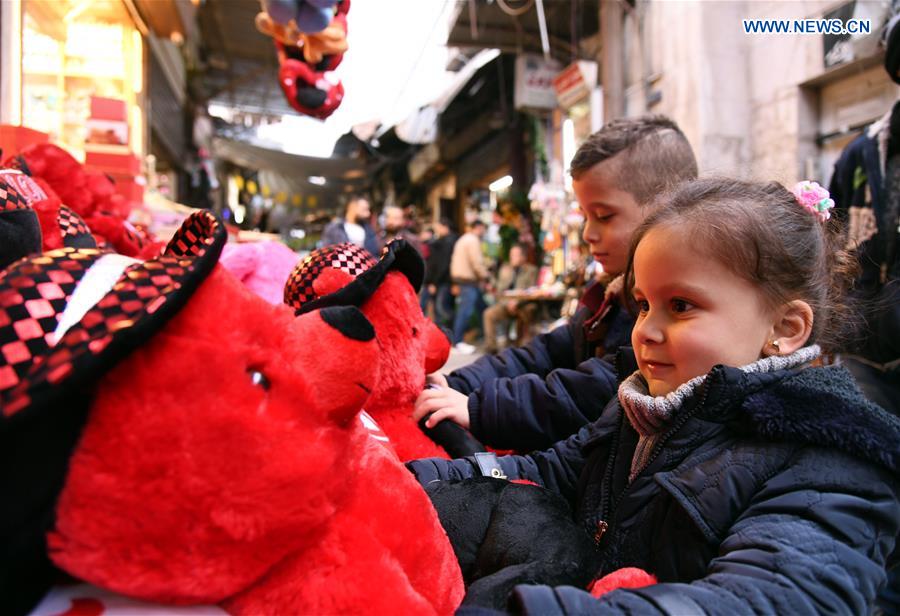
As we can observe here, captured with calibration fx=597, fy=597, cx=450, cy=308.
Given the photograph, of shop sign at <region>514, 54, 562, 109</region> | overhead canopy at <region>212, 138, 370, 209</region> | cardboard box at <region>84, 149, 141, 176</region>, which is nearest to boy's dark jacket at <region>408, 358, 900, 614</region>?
cardboard box at <region>84, 149, 141, 176</region>

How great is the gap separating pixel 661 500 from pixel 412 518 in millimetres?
399

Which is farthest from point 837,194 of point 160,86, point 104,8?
point 160,86

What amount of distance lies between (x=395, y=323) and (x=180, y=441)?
30.7 inches

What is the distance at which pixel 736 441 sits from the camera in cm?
83

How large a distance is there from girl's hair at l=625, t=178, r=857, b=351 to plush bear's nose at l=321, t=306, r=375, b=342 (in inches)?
22.0

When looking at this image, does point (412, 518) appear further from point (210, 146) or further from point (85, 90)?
point (210, 146)

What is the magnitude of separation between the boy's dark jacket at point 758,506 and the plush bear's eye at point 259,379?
330mm

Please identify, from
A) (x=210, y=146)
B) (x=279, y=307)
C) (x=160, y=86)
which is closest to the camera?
(x=279, y=307)

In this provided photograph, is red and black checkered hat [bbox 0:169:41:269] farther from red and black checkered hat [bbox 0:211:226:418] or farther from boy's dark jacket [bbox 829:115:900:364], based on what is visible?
boy's dark jacket [bbox 829:115:900:364]

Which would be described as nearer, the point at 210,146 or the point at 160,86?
the point at 160,86

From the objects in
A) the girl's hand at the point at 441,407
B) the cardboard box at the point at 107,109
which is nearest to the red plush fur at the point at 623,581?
the girl's hand at the point at 441,407

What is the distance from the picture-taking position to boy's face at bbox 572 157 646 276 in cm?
162

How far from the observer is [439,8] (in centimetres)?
626

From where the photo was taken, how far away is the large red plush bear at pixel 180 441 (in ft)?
1.39
